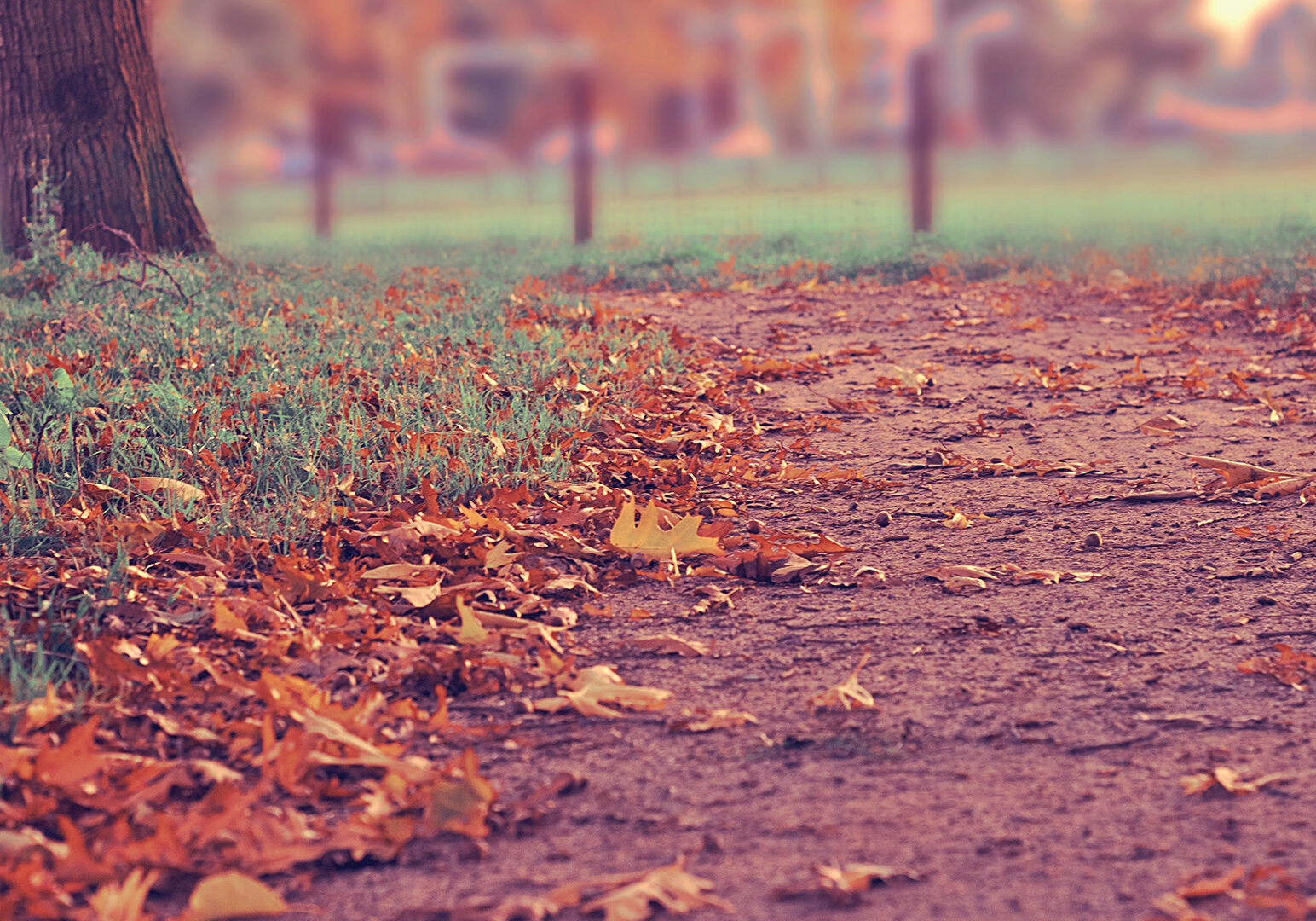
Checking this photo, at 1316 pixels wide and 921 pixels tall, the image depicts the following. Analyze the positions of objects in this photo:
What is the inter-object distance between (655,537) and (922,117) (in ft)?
33.6

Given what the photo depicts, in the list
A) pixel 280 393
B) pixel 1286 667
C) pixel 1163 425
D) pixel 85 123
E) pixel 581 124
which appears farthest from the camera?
pixel 581 124

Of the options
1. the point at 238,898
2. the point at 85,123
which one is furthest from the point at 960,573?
the point at 85,123

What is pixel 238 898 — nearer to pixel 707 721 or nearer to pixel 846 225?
pixel 707 721

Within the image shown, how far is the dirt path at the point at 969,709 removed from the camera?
182cm

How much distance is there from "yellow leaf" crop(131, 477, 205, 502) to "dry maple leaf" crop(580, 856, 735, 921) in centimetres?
212

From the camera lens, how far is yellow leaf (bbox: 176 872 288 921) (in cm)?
172

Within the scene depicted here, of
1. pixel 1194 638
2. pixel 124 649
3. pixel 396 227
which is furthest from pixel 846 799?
pixel 396 227

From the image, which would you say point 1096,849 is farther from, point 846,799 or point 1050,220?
point 1050,220

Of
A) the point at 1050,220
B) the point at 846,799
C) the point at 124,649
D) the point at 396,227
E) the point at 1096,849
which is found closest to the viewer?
the point at 1096,849

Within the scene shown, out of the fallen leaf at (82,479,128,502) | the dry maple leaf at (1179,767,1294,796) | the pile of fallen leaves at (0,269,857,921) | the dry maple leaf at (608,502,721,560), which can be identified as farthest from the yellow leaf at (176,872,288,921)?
the fallen leaf at (82,479,128,502)

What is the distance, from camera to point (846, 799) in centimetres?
204

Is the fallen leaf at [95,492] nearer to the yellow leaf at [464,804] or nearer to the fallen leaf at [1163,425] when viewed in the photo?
the yellow leaf at [464,804]

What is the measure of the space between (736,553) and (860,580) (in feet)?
1.15

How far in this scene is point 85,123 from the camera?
7.64 metres
